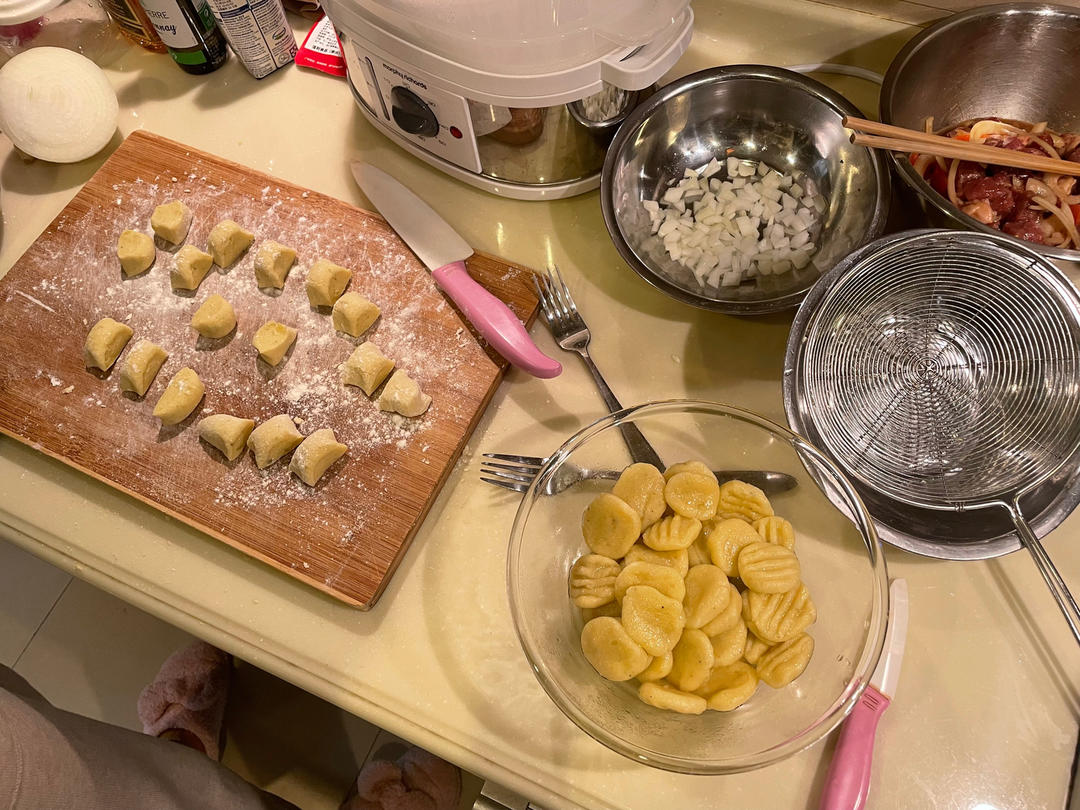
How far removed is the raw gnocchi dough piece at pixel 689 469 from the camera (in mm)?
709

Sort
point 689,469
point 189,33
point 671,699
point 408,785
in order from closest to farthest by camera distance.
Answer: point 671,699, point 689,469, point 189,33, point 408,785

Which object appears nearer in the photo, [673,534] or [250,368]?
[673,534]

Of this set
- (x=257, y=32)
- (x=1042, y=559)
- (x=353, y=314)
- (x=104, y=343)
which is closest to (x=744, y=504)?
(x=1042, y=559)

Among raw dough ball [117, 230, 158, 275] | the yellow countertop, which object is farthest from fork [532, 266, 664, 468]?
raw dough ball [117, 230, 158, 275]

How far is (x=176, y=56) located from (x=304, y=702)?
1056 millimetres

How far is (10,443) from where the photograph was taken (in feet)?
2.77

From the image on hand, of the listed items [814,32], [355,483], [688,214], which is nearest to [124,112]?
[355,483]

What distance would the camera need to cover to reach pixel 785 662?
0.63 m

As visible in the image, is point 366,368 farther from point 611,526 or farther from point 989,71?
point 989,71

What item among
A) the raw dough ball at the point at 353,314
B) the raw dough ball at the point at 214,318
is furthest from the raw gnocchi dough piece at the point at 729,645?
the raw dough ball at the point at 214,318

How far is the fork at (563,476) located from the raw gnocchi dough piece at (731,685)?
172mm

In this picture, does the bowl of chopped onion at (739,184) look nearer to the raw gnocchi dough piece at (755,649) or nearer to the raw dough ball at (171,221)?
the raw gnocchi dough piece at (755,649)

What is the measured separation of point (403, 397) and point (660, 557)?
0.31 m

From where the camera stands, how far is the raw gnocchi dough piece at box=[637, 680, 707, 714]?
1.99 feet
